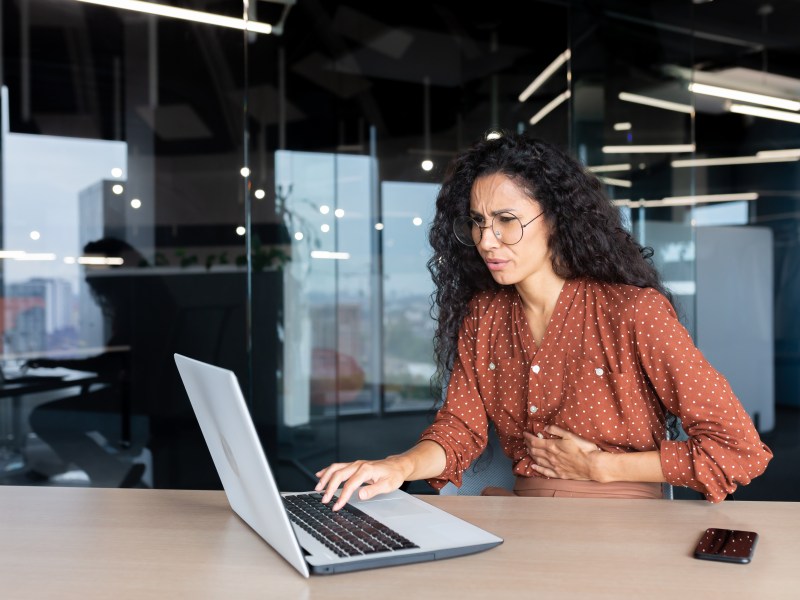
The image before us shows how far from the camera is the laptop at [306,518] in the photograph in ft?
3.45

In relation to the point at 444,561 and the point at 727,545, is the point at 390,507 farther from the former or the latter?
the point at 727,545

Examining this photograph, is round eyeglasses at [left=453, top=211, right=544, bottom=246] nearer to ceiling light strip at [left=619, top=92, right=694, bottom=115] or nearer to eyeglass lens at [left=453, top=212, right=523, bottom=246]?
eyeglass lens at [left=453, top=212, right=523, bottom=246]

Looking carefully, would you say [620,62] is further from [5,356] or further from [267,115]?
[5,356]

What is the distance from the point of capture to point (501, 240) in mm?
1913

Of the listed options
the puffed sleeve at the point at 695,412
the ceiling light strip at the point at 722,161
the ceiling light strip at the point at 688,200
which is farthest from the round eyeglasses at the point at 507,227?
the ceiling light strip at the point at 722,161

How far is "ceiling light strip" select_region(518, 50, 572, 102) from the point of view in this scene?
13.9 feet

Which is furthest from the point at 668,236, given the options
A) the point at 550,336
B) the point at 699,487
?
the point at 699,487

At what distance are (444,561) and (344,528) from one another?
188 mm

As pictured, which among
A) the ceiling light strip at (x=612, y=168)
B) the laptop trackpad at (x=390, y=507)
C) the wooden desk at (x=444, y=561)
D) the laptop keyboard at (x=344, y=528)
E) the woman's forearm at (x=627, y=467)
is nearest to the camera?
the wooden desk at (x=444, y=561)

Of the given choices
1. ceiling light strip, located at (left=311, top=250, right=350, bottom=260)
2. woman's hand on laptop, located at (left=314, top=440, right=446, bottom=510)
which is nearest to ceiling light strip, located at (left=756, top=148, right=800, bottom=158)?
ceiling light strip, located at (left=311, top=250, right=350, bottom=260)

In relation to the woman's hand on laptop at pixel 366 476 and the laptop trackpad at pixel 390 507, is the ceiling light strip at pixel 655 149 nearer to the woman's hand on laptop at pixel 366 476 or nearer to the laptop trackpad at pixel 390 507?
the woman's hand on laptop at pixel 366 476

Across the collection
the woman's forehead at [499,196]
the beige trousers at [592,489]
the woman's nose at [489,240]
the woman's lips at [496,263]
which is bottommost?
the beige trousers at [592,489]

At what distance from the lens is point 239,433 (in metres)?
1.08

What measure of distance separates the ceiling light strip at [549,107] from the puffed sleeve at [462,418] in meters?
2.39
